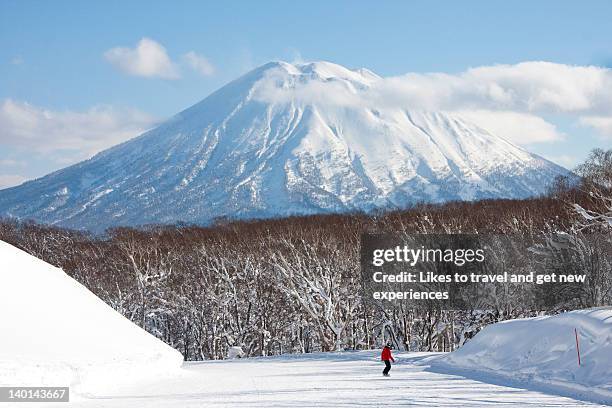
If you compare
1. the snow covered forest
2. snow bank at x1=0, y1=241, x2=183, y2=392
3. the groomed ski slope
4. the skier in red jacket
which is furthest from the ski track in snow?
the snow covered forest

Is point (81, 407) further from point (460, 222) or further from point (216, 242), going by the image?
point (216, 242)

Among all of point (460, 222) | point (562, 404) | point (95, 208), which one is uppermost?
point (95, 208)

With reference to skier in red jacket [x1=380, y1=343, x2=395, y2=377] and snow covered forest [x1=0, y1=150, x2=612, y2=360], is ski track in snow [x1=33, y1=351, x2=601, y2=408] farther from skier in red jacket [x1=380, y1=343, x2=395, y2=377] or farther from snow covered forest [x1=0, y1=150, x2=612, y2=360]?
snow covered forest [x1=0, y1=150, x2=612, y2=360]

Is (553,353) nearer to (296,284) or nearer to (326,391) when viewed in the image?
(326,391)

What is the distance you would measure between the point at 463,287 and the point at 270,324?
15454 millimetres

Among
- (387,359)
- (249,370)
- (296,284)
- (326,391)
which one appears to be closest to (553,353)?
(387,359)

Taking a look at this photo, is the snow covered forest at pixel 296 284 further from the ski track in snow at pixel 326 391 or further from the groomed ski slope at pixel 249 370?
the ski track in snow at pixel 326 391

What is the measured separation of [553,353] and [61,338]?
14.2 metres

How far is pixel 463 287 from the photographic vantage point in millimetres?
44125

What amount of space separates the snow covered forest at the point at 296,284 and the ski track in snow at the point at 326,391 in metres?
18.9

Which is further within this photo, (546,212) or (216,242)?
(216,242)

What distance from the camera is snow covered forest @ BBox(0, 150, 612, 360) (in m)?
45.1

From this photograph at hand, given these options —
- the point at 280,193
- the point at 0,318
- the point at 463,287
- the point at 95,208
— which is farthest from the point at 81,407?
the point at 280,193

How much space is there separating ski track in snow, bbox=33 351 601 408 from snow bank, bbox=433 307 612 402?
897 mm
